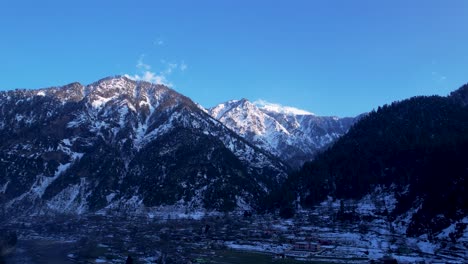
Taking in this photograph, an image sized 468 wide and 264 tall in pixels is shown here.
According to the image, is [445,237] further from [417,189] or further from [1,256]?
[1,256]

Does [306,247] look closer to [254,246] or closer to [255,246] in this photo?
[255,246]

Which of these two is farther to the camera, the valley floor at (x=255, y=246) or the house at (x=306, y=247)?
the house at (x=306, y=247)

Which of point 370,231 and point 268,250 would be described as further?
point 370,231

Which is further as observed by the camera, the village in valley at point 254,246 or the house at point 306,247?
the house at point 306,247

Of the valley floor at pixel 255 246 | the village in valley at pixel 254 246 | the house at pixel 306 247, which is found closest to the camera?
the valley floor at pixel 255 246

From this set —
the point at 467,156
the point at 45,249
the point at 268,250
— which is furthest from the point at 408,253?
the point at 45,249

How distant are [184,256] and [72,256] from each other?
3835 cm

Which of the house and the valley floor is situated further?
the house

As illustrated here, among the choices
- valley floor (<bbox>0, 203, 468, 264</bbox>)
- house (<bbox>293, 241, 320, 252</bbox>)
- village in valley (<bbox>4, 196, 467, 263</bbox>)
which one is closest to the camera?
valley floor (<bbox>0, 203, 468, 264</bbox>)

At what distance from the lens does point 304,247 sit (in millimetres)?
154875

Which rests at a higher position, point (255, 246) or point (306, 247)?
point (306, 247)

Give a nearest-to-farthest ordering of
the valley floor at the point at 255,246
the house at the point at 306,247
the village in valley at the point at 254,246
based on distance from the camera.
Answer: the valley floor at the point at 255,246 < the village in valley at the point at 254,246 < the house at the point at 306,247

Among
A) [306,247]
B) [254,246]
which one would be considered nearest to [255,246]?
[254,246]

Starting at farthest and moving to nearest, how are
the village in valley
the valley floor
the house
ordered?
the house
the village in valley
the valley floor
